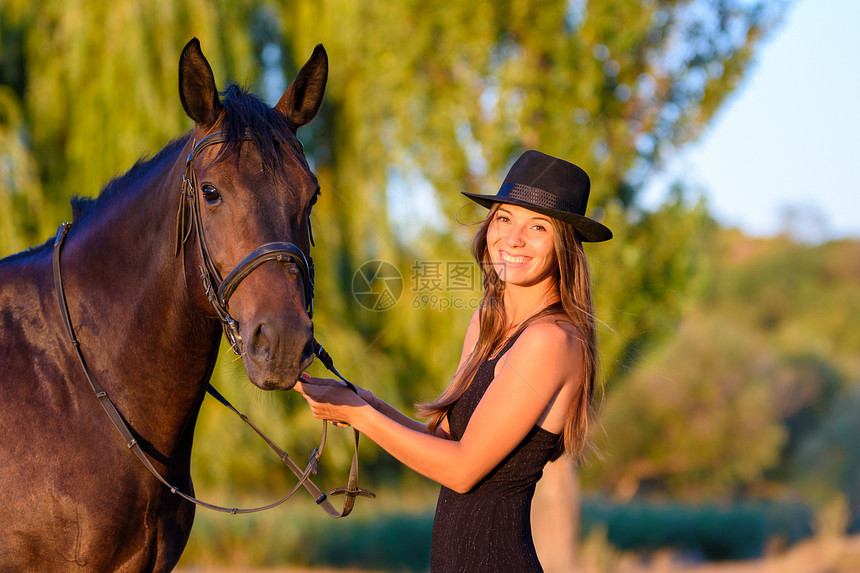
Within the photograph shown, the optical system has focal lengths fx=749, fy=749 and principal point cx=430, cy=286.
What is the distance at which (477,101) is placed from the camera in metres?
7.91

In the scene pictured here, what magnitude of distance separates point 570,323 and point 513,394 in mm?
309

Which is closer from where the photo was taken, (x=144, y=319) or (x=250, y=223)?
(x=250, y=223)

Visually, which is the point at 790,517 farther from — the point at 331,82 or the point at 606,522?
the point at 331,82

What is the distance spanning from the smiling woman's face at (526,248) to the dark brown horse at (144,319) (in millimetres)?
638

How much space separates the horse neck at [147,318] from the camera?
227 cm

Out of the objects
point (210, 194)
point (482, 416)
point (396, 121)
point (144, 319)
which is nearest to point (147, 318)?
point (144, 319)

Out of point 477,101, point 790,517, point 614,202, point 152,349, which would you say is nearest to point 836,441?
point 790,517

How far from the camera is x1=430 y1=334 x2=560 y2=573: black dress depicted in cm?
224

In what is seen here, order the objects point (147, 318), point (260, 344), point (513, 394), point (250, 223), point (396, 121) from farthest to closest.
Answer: point (396, 121)
point (147, 318)
point (513, 394)
point (250, 223)
point (260, 344)

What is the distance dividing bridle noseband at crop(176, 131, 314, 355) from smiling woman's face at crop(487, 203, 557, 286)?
0.63 m

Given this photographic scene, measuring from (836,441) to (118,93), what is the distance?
16183mm

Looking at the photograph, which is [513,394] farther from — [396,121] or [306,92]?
[396,121]

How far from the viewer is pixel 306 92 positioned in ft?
7.92

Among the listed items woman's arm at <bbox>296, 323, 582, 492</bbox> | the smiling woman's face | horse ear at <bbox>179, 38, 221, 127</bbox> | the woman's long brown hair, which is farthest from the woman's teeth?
horse ear at <bbox>179, 38, 221, 127</bbox>
